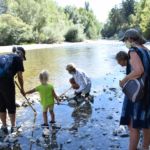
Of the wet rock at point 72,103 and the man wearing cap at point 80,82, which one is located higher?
the man wearing cap at point 80,82

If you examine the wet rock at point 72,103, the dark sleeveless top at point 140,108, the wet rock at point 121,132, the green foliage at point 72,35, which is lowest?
the green foliage at point 72,35

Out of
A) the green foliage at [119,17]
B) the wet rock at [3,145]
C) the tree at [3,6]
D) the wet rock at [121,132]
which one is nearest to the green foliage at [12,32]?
the tree at [3,6]

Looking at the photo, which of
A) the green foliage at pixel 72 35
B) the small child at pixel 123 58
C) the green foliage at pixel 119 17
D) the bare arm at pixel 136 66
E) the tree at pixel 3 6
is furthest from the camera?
the green foliage at pixel 119 17

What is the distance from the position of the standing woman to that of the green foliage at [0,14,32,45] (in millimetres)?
68038

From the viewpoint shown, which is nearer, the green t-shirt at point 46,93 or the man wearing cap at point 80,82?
the green t-shirt at point 46,93

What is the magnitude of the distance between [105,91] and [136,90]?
9.43 metres

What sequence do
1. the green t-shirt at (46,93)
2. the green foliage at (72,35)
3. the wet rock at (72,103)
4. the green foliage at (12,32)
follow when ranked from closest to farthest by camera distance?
the green t-shirt at (46,93) → the wet rock at (72,103) → the green foliage at (12,32) → the green foliage at (72,35)

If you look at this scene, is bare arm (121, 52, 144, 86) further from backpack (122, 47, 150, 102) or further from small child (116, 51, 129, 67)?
small child (116, 51, 129, 67)

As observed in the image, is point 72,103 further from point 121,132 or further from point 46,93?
point 121,132

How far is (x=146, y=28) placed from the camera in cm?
8550

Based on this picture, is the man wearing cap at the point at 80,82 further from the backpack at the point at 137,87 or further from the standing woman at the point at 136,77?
the backpack at the point at 137,87

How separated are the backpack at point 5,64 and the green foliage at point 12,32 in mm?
65305

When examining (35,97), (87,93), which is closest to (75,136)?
(87,93)

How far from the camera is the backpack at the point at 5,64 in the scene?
31.4 ft
